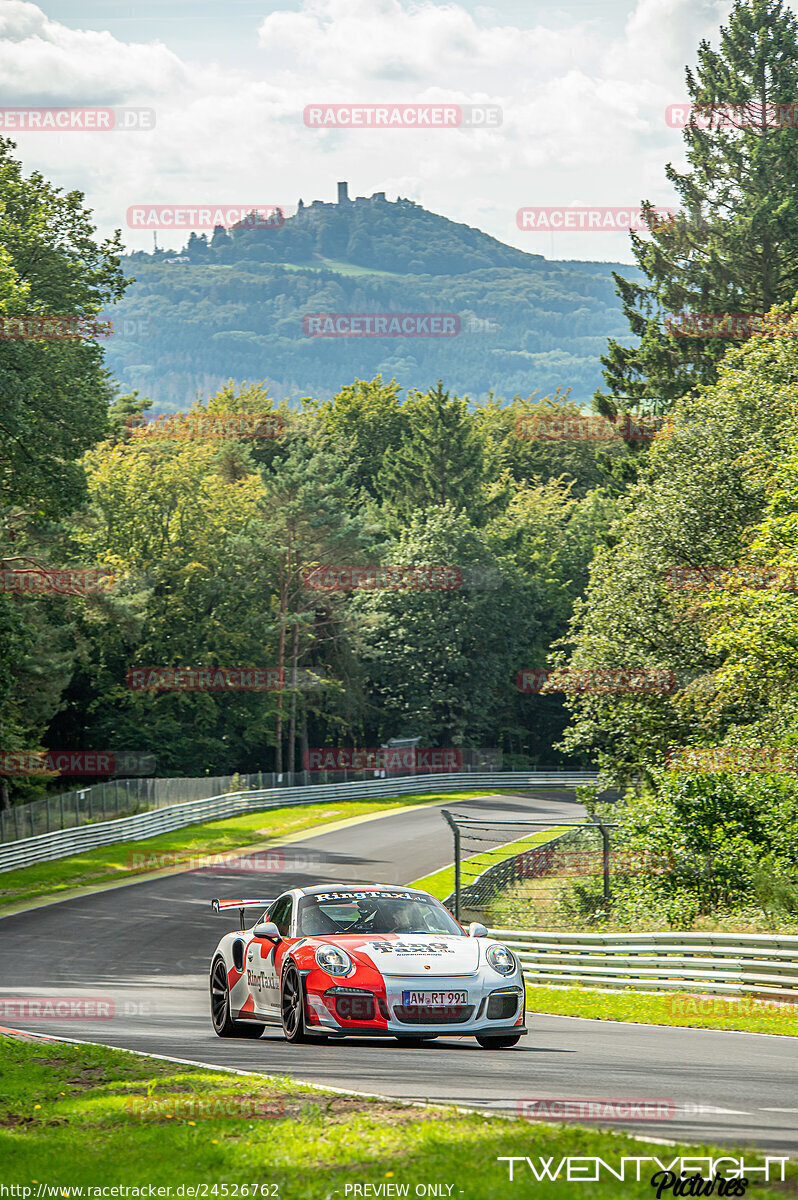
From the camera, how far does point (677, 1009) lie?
1650 cm

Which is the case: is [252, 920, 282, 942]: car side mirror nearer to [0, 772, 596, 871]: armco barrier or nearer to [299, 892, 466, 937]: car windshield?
[299, 892, 466, 937]: car windshield

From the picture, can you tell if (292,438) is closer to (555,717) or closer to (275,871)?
(555,717)

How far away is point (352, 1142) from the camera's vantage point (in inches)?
268

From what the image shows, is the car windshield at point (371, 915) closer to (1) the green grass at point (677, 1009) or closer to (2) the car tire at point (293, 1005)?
(2) the car tire at point (293, 1005)

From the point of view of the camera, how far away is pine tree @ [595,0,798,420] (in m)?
49.0

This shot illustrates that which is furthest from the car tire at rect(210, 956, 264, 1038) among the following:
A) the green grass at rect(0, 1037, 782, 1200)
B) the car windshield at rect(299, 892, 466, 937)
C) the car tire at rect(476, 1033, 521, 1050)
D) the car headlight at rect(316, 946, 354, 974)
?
the green grass at rect(0, 1037, 782, 1200)

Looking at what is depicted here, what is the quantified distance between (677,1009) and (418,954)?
7.10m

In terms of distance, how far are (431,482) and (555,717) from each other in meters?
17.6

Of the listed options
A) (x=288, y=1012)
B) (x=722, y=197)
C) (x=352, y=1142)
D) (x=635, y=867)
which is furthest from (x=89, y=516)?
(x=352, y=1142)

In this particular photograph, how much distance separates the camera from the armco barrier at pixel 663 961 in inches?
640

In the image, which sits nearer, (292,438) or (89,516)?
(89,516)

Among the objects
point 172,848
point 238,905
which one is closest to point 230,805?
point 172,848

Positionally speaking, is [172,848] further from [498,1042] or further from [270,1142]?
[270,1142]

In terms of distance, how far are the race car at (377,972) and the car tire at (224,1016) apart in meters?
0.44
